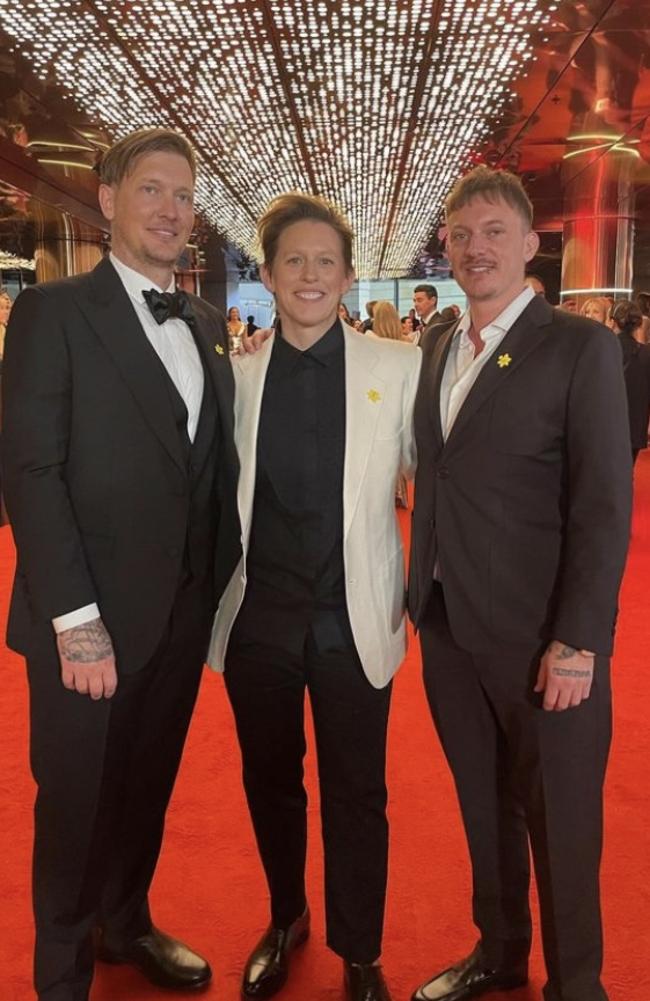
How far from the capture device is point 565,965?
1757mm

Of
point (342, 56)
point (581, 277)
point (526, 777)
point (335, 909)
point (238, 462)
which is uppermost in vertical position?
point (342, 56)

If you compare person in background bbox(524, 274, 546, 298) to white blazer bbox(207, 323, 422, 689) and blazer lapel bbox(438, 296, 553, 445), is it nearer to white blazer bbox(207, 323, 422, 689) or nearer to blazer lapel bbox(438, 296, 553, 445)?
blazer lapel bbox(438, 296, 553, 445)

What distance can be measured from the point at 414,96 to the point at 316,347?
706 cm

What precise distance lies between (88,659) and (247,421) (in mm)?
617

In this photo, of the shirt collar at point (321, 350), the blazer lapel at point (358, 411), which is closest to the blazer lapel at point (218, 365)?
the shirt collar at point (321, 350)

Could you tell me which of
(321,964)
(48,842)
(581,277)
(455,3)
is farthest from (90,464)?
(581,277)

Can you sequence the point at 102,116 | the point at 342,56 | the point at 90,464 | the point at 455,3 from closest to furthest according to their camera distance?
the point at 90,464
the point at 455,3
the point at 342,56
the point at 102,116

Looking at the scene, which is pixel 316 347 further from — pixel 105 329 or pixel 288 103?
pixel 288 103

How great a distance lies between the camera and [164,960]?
203 cm

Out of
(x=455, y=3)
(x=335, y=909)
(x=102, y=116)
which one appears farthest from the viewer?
(x=102, y=116)

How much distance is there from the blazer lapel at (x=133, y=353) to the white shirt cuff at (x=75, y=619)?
0.34 meters

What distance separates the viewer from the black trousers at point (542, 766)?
5.69ft

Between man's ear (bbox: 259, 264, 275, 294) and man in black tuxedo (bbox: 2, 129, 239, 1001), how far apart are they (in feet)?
0.57

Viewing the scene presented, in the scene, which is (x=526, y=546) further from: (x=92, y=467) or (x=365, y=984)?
(x=365, y=984)
